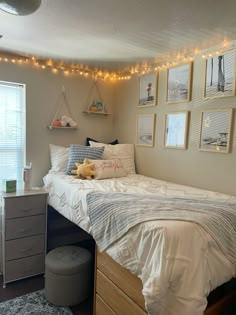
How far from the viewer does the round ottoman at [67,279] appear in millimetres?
1920

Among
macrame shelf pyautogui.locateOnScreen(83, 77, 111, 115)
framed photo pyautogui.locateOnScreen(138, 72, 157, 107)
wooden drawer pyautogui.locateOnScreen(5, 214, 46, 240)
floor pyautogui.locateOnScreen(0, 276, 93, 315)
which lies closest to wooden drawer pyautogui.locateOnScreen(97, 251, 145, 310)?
floor pyautogui.locateOnScreen(0, 276, 93, 315)

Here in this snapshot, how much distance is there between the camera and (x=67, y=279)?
1.92 meters

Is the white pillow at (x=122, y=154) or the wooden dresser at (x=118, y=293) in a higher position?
the white pillow at (x=122, y=154)

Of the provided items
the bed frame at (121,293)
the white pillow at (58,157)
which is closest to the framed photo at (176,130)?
the white pillow at (58,157)

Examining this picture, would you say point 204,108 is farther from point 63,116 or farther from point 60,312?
point 60,312

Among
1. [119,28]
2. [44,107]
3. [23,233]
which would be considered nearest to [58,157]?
[44,107]

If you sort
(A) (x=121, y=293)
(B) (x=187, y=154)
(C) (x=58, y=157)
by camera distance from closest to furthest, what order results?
(A) (x=121, y=293)
(B) (x=187, y=154)
(C) (x=58, y=157)

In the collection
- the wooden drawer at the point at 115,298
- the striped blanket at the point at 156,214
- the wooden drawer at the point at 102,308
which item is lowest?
the wooden drawer at the point at 102,308

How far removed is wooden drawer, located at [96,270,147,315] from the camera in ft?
4.49

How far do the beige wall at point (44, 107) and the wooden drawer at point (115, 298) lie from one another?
1.66 meters

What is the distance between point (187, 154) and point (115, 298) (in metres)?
1.49

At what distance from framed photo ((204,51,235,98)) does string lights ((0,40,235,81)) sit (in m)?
0.06

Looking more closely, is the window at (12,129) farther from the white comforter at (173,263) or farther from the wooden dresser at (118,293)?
the white comforter at (173,263)

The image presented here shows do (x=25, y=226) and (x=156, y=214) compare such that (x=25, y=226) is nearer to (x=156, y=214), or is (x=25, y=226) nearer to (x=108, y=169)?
(x=108, y=169)
